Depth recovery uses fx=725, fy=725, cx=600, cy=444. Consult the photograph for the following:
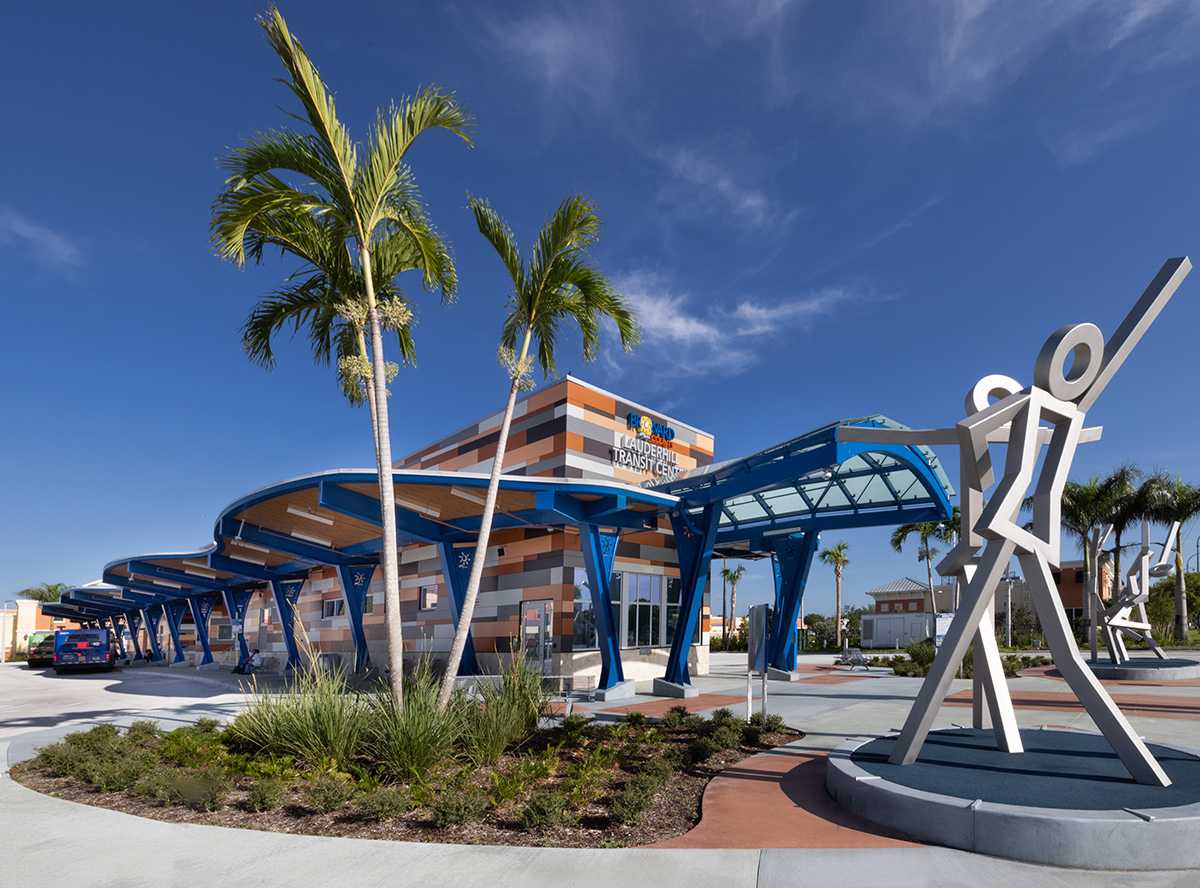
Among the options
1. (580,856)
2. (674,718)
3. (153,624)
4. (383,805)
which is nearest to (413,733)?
(383,805)

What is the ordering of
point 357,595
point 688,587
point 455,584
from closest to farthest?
1. point 688,587
2. point 455,584
3. point 357,595

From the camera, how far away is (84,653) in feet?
111

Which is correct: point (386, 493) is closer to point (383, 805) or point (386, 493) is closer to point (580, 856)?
point (383, 805)

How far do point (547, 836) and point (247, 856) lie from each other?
2.30m

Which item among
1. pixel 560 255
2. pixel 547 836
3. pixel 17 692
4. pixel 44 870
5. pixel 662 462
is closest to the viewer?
pixel 44 870

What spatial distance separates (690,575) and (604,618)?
7.53ft

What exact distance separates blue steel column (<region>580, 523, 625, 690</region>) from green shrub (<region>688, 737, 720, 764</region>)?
715 cm

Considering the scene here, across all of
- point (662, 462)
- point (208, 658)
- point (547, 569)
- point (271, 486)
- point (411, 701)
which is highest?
point (662, 462)

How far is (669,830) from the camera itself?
629 cm

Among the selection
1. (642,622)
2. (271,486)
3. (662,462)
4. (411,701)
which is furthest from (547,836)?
(662,462)

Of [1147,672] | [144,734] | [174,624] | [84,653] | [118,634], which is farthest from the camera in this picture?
[118,634]

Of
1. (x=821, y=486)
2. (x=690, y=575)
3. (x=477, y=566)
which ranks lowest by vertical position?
(x=477, y=566)

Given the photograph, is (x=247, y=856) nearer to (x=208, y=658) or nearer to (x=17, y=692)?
(x=17, y=692)

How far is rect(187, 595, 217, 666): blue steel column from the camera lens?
40.2 m
